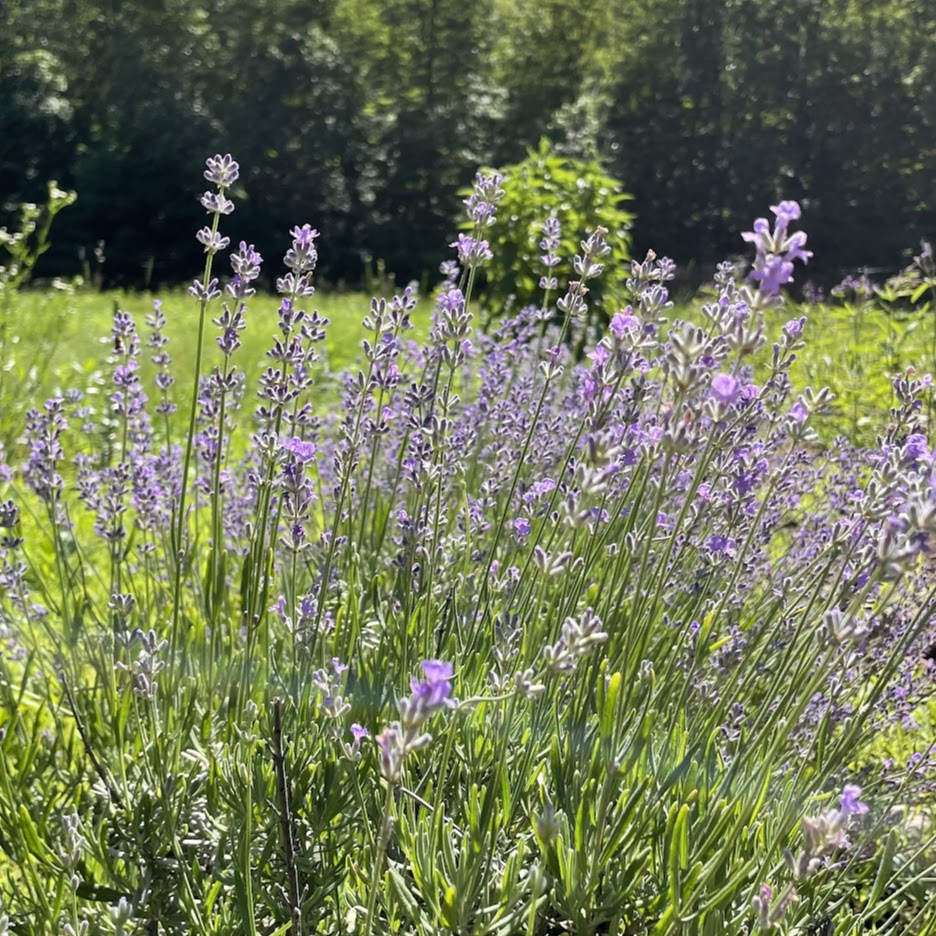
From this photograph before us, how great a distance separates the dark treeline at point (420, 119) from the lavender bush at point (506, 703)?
58.4 ft

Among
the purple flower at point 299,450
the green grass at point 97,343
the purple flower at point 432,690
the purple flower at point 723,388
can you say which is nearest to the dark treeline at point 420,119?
the green grass at point 97,343

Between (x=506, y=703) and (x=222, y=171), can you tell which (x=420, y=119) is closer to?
(x=222, y=171)

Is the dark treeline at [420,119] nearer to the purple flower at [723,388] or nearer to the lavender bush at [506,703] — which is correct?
the lavender bush at [506,703]

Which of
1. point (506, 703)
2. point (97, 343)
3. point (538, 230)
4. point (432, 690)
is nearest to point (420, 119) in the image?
point (97, 343)

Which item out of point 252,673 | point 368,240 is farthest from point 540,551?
point 368,240

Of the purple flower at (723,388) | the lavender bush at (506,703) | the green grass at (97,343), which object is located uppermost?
the purple flower at (723,388)

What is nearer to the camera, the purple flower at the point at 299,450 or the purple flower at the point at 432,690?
the purple flower at the point at 432,690

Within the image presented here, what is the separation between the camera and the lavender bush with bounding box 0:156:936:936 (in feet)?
3.87

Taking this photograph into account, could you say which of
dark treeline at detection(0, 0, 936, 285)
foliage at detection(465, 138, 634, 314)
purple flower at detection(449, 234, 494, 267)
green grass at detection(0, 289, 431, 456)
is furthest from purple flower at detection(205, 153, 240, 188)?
dark treeline at detection(0, 0, 936, 285)

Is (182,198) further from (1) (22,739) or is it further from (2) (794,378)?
(1) (22,739)

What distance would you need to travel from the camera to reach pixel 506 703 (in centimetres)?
137

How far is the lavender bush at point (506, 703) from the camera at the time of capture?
118 centimetres

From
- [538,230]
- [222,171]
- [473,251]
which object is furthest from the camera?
[538,230]

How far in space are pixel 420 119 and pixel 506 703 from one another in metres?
20.7
